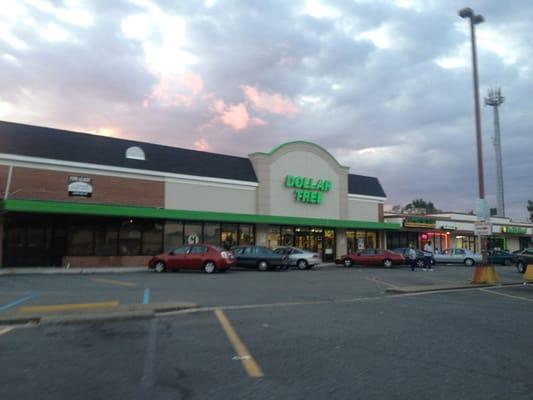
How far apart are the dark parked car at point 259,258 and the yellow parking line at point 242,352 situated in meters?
16.4

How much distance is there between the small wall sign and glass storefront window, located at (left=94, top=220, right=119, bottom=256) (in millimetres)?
1735

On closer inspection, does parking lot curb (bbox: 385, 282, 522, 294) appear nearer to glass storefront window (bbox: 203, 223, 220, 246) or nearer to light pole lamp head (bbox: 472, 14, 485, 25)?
light pole lamp head (bbox: 472, 14, 485, 25)

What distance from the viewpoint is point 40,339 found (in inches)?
324

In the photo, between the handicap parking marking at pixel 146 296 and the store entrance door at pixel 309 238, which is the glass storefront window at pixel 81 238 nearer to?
the handicap parking marking at pixel 146 296

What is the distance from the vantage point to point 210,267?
24078 millimetres

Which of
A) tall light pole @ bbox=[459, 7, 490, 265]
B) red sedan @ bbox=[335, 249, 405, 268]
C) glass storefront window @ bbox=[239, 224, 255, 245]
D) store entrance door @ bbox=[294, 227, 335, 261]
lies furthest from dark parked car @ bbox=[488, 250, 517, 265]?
tall light pole @ bbox=[459, 7, 490, 265]

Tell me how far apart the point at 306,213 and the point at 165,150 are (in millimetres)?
11432

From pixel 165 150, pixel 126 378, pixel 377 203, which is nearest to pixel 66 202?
pixel 165 150

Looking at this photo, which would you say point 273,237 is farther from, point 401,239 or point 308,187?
point 401,239

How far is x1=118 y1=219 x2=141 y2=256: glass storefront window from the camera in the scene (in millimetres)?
28406

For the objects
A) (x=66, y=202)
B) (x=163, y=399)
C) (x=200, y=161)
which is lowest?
(x=163, y=399)

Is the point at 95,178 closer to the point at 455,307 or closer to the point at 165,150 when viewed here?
the point at 165,150

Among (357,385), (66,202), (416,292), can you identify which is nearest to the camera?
(357,385)

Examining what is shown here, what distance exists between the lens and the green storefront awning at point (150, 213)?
23625 millimetres
